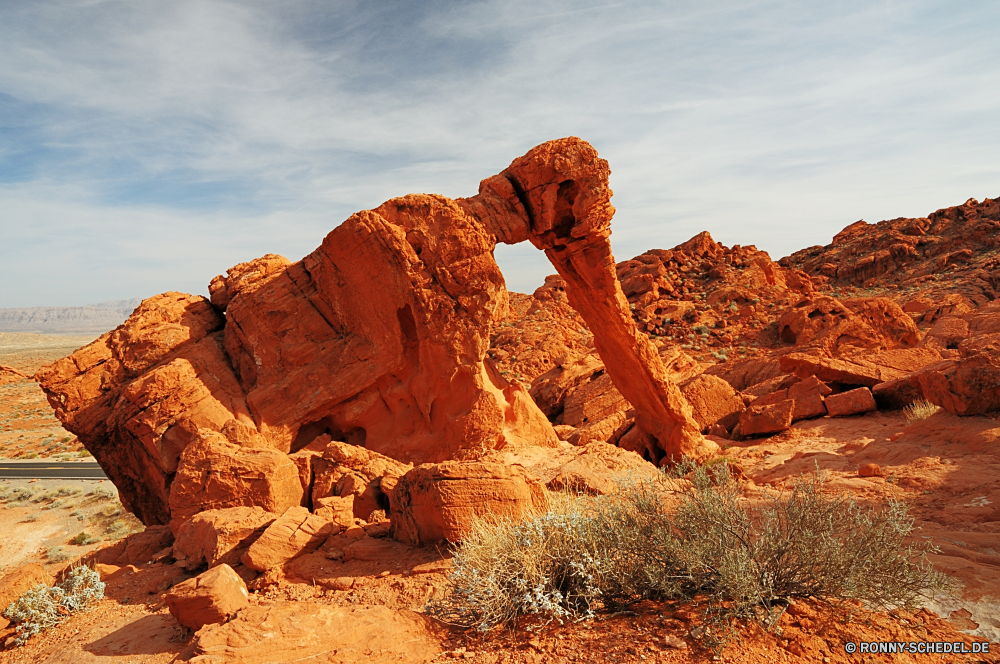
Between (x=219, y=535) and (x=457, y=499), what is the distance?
3.19 metres

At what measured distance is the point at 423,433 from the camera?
11844 millimetres

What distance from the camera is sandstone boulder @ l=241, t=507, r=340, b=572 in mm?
6891

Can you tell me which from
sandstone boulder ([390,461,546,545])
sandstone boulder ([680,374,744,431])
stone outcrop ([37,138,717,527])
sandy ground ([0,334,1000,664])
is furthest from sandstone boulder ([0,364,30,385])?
sandstone boulder ([390,461,546,545])

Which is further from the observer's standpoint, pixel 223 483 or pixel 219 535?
pixel 223 483

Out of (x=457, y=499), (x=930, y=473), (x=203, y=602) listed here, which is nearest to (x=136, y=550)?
(x=203, y=602)

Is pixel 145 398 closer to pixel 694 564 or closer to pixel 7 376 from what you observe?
pixel 694 564

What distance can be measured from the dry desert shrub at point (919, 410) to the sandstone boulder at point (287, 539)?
11.4 meters

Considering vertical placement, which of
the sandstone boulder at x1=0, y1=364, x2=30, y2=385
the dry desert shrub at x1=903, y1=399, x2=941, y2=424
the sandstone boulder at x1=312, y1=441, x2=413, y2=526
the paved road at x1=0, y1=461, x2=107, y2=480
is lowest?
the paved road at x1=0, y1=461, x2=107, y2=480

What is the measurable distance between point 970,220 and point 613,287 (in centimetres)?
4177

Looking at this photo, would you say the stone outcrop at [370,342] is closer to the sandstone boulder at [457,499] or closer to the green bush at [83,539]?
the sandstone boulder at [457,499]

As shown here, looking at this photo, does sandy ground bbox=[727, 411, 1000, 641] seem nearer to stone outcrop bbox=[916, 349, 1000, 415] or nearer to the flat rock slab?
stone outcrop bbox=[916, 349, 1000, 415]

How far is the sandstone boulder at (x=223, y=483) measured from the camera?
8398 millimetres

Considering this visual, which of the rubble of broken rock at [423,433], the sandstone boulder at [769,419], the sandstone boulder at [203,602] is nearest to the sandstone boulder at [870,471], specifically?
the rubble of broken rock at [423,433]

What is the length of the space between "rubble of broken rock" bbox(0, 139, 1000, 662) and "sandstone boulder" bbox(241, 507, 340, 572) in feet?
0.12
